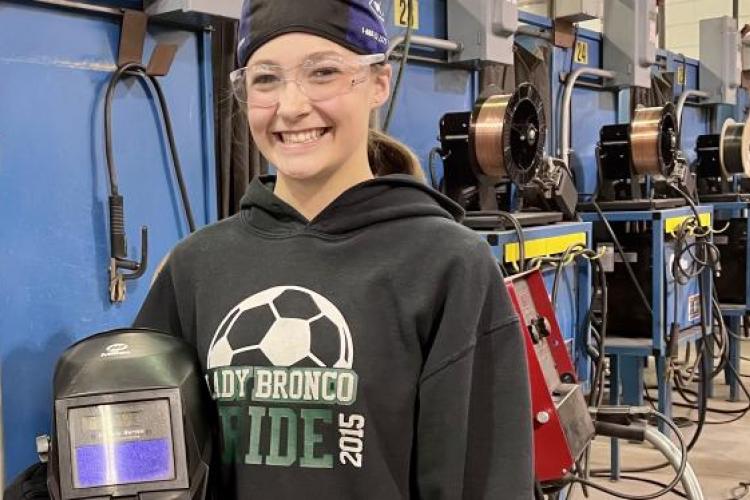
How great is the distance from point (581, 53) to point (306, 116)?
3089 mm

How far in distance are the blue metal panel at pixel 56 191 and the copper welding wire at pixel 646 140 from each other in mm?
2129

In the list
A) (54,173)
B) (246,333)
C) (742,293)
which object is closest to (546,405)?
(246,333)

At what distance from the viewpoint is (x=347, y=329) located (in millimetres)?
991

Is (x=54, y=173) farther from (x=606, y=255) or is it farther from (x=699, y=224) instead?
(x=699, y=224)

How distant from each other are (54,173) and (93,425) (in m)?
0.85

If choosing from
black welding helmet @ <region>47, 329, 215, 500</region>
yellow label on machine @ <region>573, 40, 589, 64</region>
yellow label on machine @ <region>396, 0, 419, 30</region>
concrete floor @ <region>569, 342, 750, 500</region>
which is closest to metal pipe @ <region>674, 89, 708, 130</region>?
yellow label on machine @ <region>573, 40, 589, 64</region>

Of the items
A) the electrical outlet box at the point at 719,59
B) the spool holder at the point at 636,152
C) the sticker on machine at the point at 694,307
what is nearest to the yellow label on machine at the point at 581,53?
the spool holder at the point at 636,152

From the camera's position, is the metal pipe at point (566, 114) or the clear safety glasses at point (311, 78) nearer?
the clear safety glasses at point (311, 78)

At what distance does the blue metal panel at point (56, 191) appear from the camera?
5.09ft

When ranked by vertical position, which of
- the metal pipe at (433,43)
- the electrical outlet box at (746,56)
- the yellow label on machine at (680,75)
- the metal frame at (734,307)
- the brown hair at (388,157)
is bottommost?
the metal frame at (734,307)

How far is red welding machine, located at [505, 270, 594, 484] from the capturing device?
165 cm

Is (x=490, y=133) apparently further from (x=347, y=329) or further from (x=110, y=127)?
(x=347, y=329)

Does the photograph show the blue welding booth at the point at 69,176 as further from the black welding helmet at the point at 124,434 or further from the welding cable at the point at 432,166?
the welding cable at the point at 432,166

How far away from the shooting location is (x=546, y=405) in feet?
5.42
